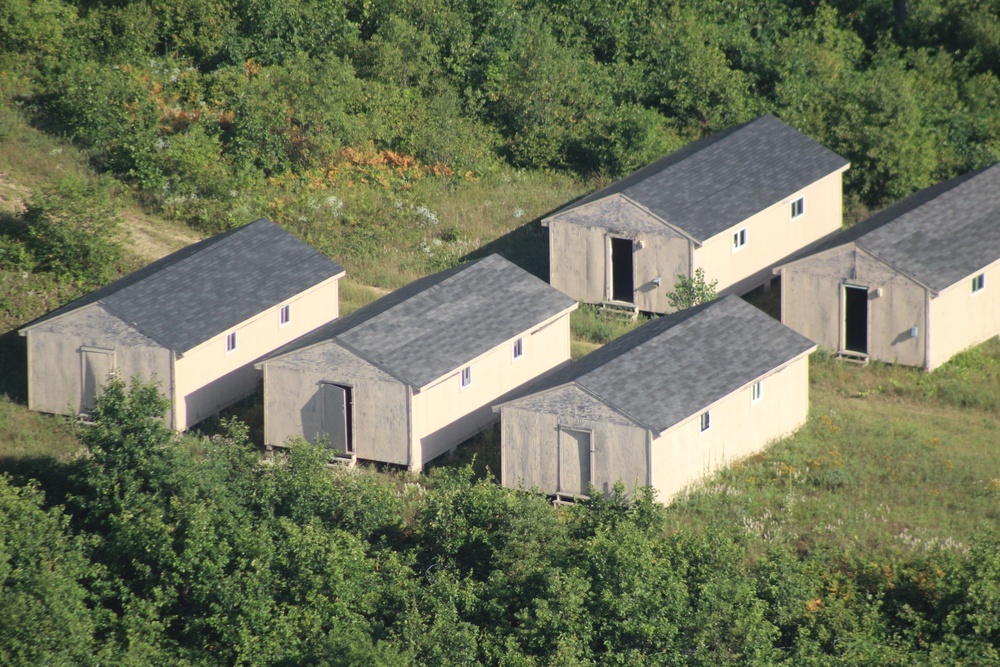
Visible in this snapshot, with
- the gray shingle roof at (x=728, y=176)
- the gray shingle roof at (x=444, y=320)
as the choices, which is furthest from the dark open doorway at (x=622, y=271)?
the gray shingle roof at (x=444, y=320)

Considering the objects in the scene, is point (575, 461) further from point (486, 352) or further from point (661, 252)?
point (661, 252)

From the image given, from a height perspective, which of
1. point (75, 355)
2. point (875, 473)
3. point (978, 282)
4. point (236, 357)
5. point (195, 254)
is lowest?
point (875, 473)

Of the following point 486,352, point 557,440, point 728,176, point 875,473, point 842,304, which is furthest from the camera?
point 728,176

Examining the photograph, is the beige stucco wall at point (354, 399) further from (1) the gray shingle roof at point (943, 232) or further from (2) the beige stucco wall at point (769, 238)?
(1) the gray shingle roof at point (943, 232)

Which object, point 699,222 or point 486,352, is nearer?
point 486,352

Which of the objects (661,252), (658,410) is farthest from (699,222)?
(658,410)

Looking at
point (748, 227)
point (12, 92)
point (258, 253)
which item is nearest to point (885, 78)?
point (748, 227)

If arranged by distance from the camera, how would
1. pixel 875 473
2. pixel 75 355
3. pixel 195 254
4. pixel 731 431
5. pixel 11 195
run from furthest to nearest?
pixel 11 195
pixel 195 254
pixel 75 355
pixel 731 431
pixel 875 473
